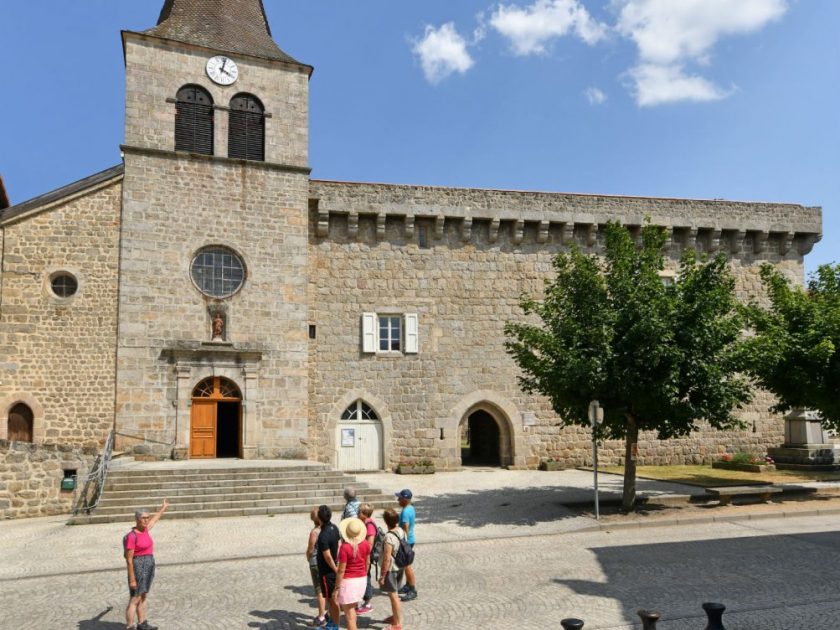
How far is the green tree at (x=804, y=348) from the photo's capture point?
14662mm

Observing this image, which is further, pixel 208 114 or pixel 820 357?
pixel 208 114

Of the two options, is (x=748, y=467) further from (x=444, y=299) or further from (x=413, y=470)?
(x=444, y=299)

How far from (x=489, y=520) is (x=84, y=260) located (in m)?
12.1

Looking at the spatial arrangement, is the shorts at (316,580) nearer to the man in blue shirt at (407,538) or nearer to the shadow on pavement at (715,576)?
the man in blue shirt at (407,538)

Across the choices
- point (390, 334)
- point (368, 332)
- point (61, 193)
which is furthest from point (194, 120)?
point (390, 334)

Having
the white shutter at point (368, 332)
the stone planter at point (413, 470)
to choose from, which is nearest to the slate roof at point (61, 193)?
the white shutter at point (368, 332)

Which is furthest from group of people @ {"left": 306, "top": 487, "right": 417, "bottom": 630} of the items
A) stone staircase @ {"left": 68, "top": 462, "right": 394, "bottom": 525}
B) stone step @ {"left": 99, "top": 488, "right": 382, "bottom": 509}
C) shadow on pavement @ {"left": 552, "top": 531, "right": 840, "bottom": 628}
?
stone step @ {"left": 99, "top": 488, "right": 382, "bottom": 509}

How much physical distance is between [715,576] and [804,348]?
864 cm

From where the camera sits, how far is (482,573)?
8578 mm

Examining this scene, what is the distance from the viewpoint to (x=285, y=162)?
19.2 metres

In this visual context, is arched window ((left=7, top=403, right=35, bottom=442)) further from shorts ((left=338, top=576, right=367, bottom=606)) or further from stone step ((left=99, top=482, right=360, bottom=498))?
shorts ((left=338, top=576, right=367, bottom=606))

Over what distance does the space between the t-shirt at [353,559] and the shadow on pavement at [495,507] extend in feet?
20.2

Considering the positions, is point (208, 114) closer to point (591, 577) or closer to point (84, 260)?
point (84, 260)

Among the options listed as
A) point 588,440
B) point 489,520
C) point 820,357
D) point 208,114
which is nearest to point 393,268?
point 208,114
